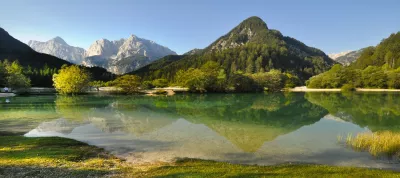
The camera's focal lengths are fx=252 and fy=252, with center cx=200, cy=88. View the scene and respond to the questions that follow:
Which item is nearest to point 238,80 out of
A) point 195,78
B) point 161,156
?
point 195,78

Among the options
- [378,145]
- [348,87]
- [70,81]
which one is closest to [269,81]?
[348,87]

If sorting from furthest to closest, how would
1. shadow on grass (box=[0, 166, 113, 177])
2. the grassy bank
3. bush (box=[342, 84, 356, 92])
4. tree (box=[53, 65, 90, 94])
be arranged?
bush (box=[342, 84, 356, 92]) < tree (box=[53, 65, 90, 94]) < the grassy bank < shadow on grass (box=[0, 166, 113, 177])

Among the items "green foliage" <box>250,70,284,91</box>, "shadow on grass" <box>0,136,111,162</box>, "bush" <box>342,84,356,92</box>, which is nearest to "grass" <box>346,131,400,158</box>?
"shadow on grass" <box>0,136,111,162</box>

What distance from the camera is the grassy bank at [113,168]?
1120 cm

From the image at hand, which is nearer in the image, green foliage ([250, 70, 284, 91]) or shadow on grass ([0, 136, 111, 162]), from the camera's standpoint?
shadow on grass ([0, 136, 111, 162])

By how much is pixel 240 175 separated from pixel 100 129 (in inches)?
811

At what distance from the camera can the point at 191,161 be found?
15.0 meters

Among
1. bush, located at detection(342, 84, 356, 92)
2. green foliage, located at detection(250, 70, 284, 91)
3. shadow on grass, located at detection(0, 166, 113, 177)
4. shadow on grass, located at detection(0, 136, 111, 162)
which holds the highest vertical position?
green foliage, located at detection(250, 70, 284, 91)

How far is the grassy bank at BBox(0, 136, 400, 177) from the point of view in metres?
11.2

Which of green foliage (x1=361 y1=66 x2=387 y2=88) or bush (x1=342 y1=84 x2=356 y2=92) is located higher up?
green foliage (x1=361 y1=66 x2=387 y2=88)

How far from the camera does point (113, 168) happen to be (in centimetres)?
1284

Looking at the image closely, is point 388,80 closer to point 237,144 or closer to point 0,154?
point 237,144

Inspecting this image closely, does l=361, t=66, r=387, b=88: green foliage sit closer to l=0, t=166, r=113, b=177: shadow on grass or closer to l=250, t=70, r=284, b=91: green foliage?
l=250, t=70, r=284, b=91: green foliage

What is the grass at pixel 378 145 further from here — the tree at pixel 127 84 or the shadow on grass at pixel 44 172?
the tree at pixel 127 84
